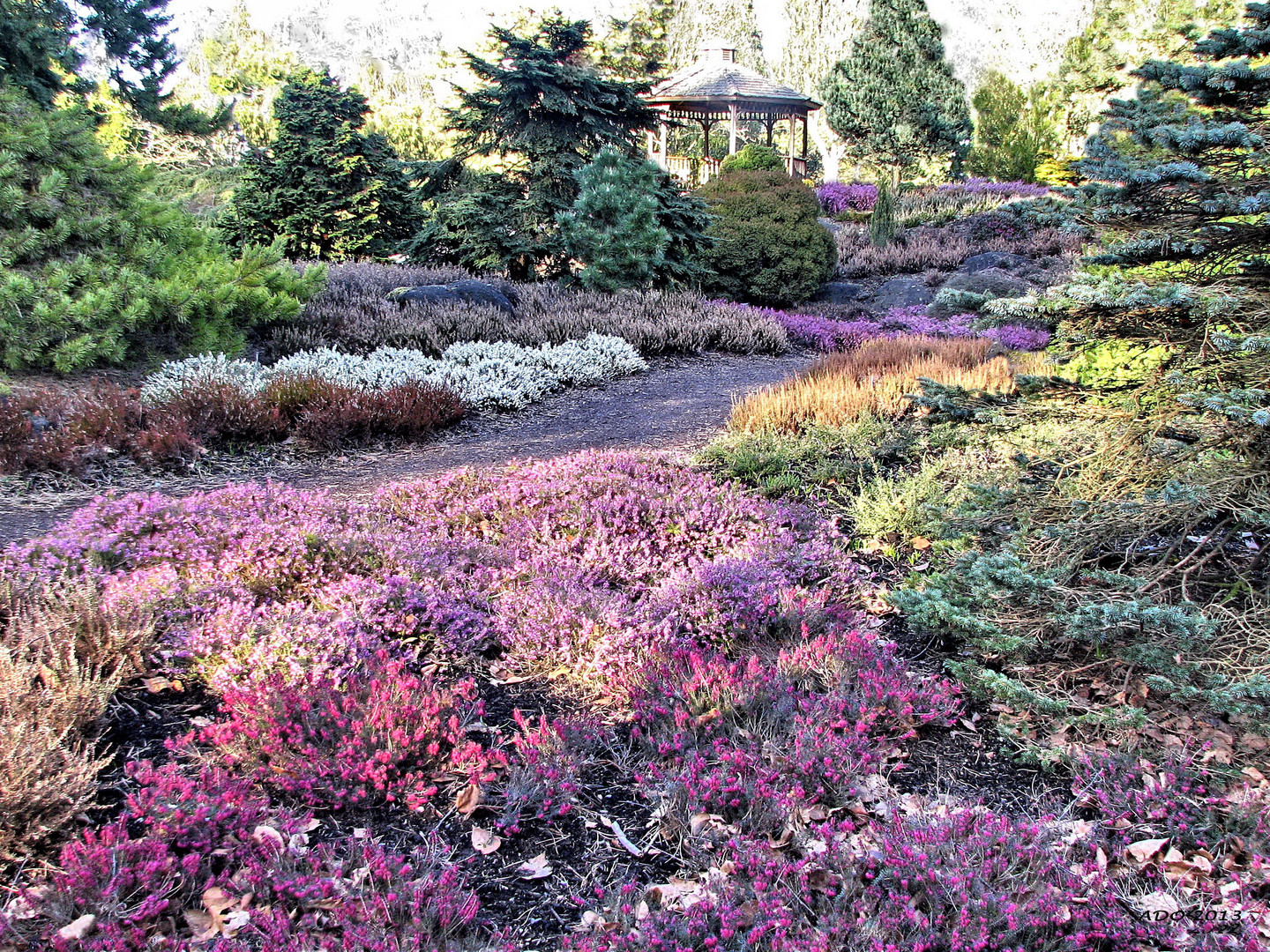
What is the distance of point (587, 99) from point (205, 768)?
12.7 meters

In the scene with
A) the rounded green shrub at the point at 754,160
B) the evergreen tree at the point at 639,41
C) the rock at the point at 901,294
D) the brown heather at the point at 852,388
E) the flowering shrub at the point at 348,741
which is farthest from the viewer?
the evergreen tree at the point at 639,41

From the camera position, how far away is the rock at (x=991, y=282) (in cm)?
1390

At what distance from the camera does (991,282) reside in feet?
47.0

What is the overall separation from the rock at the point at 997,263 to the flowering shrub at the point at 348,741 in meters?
15.7

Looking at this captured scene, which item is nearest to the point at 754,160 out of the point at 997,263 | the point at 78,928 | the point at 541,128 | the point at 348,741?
the point at 997,263

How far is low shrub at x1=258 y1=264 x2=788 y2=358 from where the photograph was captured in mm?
8992

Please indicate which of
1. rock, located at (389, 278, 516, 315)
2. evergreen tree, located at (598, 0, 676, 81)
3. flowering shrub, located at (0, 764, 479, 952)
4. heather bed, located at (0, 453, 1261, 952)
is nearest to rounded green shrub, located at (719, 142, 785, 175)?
rock, located at (389, 278, 516, 315)

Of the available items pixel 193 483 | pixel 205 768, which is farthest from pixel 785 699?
pixel 193 483

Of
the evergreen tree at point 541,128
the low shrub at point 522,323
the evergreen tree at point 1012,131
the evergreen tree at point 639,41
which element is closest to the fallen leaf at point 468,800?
the low shrub at point 522,323

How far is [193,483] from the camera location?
5.58m

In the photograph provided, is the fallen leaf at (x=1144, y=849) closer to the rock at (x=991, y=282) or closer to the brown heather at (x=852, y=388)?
the brown heather at (x=852, y=388)

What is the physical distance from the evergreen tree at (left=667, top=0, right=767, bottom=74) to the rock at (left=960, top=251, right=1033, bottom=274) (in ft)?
125

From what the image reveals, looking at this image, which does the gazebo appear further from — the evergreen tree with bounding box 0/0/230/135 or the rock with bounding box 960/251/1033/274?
the evergreen tree with bounding box 0/0/230/135

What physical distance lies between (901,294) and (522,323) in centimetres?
863
